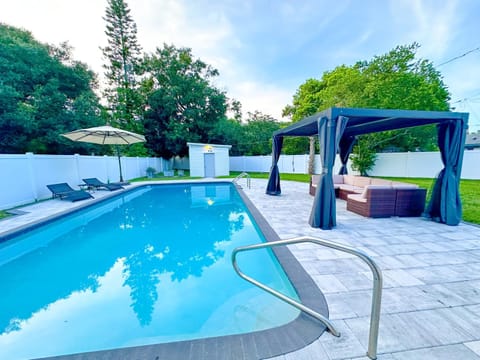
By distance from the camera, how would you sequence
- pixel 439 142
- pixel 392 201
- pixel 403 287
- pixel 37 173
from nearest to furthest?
pixel 403 287 → pixel 439 142 → pixel 392 201 → pixel 37 173

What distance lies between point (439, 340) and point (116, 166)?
14342 mm

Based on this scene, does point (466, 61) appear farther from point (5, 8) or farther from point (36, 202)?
point (5, 8)

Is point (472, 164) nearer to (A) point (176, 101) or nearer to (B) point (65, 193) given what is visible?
(B) point (65, 193)

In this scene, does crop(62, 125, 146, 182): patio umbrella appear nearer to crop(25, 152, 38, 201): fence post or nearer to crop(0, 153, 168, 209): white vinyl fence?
crop(0, 153, 168, 209): white vinyl fence

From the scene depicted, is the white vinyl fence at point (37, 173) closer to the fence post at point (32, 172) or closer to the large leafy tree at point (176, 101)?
the fence post at point (32, 172)

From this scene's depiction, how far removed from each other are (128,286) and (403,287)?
11.9ft

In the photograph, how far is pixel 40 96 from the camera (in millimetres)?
11250

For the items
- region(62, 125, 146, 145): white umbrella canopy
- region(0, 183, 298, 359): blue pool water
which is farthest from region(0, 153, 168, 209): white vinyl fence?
region(0, 183, 298, 359): blue pool water

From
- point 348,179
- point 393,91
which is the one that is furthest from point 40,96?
point 393,91

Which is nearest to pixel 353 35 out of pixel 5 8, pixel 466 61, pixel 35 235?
pixel 466 61

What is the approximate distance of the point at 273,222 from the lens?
15.8 feet

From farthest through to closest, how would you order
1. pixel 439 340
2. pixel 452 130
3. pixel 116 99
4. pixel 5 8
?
pixel 116 99
pixel 5 8
pixel 452 130
pixel 439 340

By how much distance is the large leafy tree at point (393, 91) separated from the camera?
11.3m

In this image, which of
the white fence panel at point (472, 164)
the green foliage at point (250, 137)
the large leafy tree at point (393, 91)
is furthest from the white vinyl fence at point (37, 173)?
the white fence panel at point (472, 164)
